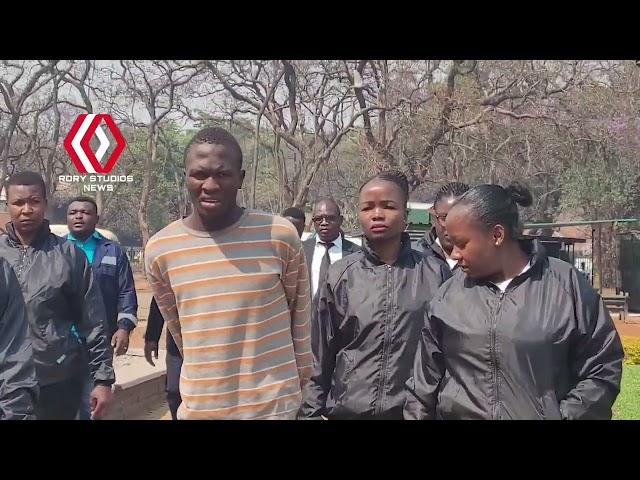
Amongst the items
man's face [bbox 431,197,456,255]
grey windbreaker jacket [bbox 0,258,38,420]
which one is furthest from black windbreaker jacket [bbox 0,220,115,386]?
man's face [bbox 431,197,456,255]

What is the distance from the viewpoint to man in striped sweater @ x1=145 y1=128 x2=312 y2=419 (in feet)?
8.21

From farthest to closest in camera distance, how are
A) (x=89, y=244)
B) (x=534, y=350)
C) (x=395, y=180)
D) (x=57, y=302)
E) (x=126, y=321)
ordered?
(x=89, y=244) < (x=126, y=321) < (x=57, y=302) < (x=395, y=180) < (x=534, y=350)

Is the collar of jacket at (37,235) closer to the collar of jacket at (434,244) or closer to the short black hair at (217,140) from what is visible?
the short black hair at (217,140)

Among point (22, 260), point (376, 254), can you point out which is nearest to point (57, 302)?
point (22, 260)

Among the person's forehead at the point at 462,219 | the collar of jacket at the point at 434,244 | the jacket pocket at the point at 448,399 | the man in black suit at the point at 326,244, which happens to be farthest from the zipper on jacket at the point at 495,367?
the man in black suit at the point at 326,244

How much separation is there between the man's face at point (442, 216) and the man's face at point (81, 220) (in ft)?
8.33

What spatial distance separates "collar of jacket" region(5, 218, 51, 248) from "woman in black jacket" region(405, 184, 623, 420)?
2359mm

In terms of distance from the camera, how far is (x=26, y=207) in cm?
414

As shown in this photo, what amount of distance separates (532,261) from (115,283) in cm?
361

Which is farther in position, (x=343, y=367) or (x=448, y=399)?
(x=343, y=367)

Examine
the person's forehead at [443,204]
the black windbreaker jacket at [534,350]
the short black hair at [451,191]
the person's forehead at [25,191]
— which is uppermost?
the person's forehead at [25,191]

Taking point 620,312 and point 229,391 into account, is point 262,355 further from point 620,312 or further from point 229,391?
point 620,312

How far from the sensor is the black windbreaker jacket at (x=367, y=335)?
3.06 m

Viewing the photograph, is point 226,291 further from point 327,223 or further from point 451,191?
point 327,223
